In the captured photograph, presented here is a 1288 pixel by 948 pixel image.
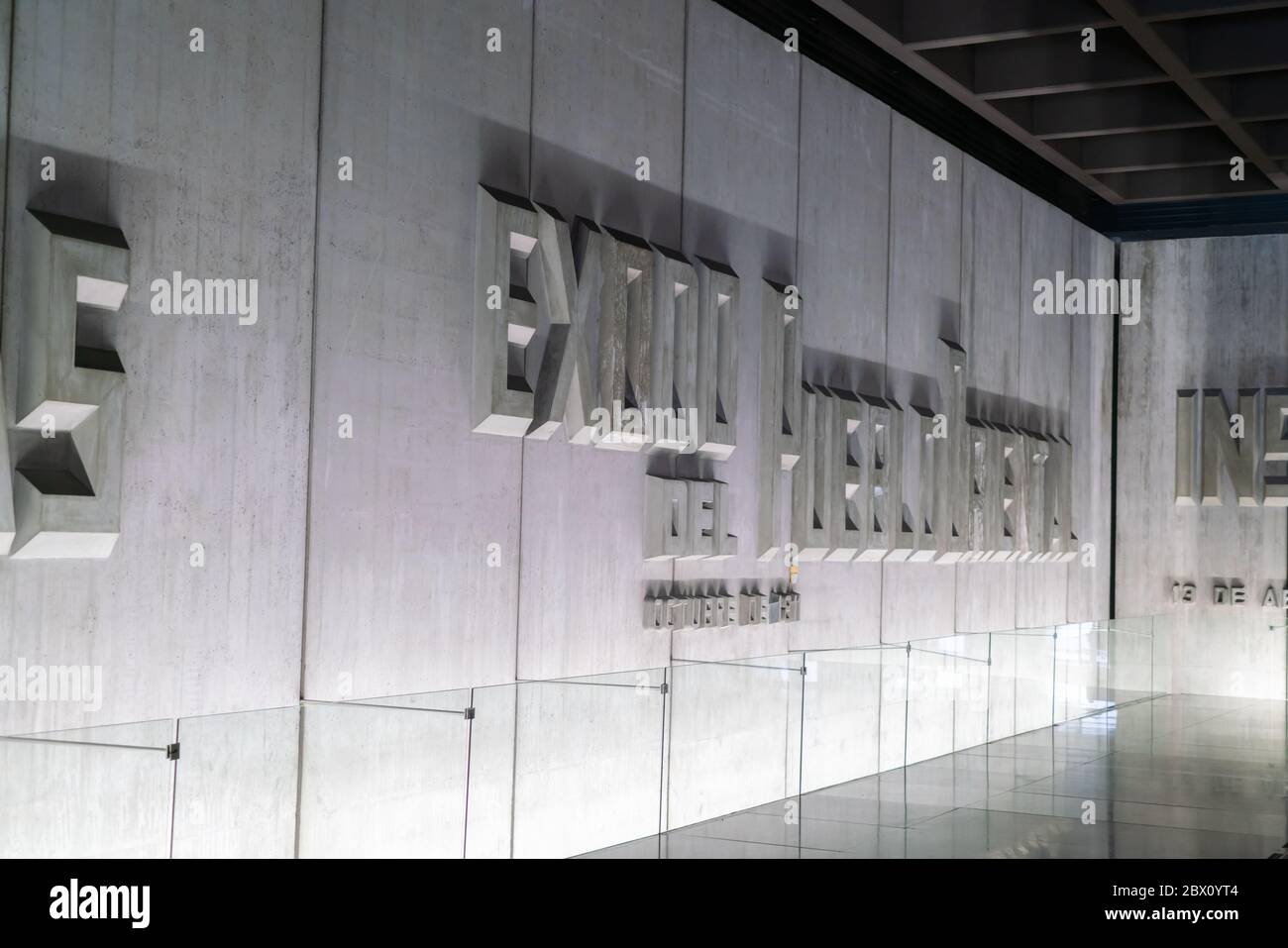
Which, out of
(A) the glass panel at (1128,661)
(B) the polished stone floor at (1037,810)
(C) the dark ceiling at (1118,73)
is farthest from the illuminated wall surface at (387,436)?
(A) the glass panel at (1128,661)

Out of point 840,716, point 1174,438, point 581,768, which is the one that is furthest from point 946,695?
point 1174,438

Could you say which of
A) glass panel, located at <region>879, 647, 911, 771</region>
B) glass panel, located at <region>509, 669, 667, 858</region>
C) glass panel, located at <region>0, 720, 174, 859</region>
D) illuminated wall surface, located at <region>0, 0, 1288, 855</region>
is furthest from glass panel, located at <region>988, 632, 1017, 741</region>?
glass panel, located at <region>0, 720, 174, 859</region>

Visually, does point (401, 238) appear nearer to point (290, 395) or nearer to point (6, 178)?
point (290, 395)

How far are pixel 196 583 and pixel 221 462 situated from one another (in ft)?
1.53

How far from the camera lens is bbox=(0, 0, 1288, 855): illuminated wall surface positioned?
486cm

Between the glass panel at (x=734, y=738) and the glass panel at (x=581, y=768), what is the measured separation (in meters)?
0.19

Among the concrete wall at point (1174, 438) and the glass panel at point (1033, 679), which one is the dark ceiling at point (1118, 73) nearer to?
the concrete wall at point (1174, 438)

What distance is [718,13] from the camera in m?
8.70

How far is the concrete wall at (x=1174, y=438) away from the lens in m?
15.2

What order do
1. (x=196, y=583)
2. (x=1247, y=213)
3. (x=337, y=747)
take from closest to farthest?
(x=337, y=747) → (x=196, y=583) → (x=1247, y=213)

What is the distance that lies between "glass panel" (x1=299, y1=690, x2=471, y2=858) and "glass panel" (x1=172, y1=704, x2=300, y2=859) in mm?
87
